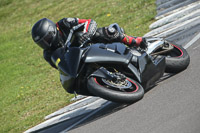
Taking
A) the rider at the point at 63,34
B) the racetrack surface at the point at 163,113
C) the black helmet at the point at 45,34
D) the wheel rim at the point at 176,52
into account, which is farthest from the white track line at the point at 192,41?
the black helmet at the point at 45,34

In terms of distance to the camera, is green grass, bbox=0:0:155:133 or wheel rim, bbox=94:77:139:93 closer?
wheel rim, bbox=94:77:139:93

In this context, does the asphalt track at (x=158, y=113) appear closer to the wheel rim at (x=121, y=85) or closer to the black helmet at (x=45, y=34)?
the wheel rim at (x=121, y=85)

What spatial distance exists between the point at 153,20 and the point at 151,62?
6.74 m

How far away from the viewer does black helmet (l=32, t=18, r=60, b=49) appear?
19.7 feet

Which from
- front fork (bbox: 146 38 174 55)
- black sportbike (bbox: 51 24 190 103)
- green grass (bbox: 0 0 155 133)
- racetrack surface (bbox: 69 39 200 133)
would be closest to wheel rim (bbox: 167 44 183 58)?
front fork (bbox: 146 38 174 55)

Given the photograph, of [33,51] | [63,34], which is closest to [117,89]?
[63,34]

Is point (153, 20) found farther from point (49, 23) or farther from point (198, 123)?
point (198, 123)

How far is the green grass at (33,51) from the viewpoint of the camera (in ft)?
30.7

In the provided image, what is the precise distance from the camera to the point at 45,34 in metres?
5.98

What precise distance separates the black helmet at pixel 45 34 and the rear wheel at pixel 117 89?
1.10 meters

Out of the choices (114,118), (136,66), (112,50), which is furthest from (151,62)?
(114,118)

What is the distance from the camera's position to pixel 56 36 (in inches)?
242

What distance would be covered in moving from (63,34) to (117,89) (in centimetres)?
160

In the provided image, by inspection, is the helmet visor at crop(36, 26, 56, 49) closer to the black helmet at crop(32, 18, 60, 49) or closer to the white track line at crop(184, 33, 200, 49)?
the black helmet at crop(32, 18, 60, 49)
